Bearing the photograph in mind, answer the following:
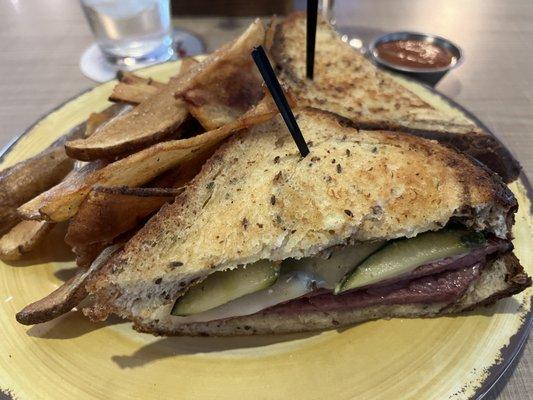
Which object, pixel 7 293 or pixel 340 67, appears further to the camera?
pixel 340 67

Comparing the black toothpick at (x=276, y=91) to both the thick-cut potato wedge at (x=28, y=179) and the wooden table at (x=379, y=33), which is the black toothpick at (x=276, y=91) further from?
the wooden table at (x=379, y=33)

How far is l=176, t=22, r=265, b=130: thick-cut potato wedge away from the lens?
161 cm

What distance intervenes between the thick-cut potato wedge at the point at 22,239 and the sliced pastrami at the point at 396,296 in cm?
80

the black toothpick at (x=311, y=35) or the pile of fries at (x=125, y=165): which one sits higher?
the black toothpick at (x=311, y=35)

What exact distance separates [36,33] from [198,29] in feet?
3.91

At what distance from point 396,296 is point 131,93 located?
123 cm

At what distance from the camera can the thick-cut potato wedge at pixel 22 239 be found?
1563 millimetres

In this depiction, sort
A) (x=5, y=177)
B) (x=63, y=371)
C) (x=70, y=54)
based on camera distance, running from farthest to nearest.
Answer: (x=70, y=54) < (x=5, y=177) < (x=63, y=371)

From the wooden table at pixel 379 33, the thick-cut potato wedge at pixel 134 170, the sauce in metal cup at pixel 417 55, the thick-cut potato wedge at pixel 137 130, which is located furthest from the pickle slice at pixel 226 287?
the sauce in metal cup at pixel 417 55

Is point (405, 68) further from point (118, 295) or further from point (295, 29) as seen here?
point (118, 295)

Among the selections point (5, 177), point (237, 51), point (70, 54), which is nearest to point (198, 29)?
point (70, 54)

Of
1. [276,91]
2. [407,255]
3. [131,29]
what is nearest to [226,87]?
[276,91]

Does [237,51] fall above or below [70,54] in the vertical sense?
above

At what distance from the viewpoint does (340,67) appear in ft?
6.91
